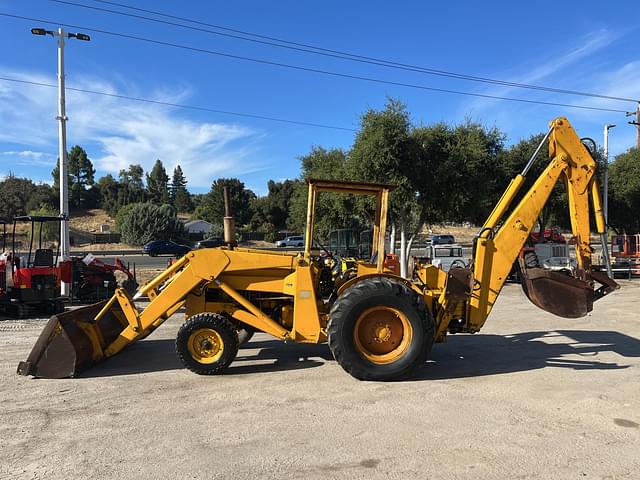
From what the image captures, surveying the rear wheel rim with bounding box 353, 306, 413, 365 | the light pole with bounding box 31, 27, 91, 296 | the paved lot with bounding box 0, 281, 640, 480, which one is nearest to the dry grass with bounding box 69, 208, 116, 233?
the light pole with bounding box 31, 27, 91, 296

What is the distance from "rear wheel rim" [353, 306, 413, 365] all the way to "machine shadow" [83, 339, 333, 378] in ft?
3.32

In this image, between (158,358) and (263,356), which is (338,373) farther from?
(158,358)

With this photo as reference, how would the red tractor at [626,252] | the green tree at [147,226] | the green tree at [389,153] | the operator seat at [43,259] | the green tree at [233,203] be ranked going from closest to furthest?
1. the operator seat at [43,259]
2. the green tree at [389,153]
3. the red tractor at [626,252]
4. the green tree at [147,226]
5. the green tree at [233,203]

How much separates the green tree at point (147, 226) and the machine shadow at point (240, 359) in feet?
154

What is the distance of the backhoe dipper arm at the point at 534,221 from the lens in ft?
22.5

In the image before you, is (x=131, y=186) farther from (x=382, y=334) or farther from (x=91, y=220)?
(x=382, y=334)

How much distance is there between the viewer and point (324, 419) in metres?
5.03

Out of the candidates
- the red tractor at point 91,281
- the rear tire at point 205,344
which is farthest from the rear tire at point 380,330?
the red tractor at point 91,281

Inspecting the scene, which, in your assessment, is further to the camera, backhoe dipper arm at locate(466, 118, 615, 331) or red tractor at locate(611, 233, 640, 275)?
red tractor at locate(611, 233, 640, 275)

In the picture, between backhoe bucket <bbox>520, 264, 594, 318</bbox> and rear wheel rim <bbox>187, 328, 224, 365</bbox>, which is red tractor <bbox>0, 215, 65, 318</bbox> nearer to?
rear wheel rim <bbox>187, 328, 224, 365</bbox>

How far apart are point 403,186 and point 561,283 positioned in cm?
1046

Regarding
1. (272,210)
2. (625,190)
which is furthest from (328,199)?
(272,210)

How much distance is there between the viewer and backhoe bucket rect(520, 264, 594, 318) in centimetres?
686

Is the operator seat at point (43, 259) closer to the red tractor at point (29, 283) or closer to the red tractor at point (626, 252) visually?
the red tractor at point (29, 283)
